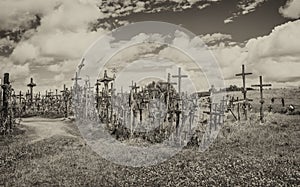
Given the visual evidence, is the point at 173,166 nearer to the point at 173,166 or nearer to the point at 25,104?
the point at 173,166

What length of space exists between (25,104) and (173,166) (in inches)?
2272

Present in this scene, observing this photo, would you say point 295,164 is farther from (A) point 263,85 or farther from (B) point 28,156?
(A) point 263,85

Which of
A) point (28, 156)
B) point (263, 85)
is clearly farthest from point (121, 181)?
point (263, 85)

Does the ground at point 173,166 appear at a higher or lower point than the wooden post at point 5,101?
lower

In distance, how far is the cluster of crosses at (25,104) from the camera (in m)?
31.7

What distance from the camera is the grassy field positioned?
1457 cm

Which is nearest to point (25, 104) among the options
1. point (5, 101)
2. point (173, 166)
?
point (5, 101)

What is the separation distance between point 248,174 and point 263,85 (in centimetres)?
2341

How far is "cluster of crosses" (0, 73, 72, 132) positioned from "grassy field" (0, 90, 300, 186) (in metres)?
7.46

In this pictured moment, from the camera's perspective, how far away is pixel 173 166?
1733 cm

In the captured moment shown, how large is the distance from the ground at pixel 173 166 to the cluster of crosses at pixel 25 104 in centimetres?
744

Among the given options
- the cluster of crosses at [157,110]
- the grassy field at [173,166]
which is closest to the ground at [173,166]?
the grassy field at [173,166]

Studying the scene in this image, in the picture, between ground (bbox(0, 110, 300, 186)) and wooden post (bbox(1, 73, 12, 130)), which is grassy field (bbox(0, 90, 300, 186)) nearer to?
ground (bbox(0, 110, 300, 186))

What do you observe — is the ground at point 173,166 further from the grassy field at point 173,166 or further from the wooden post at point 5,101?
the wooden post at point 5,101
